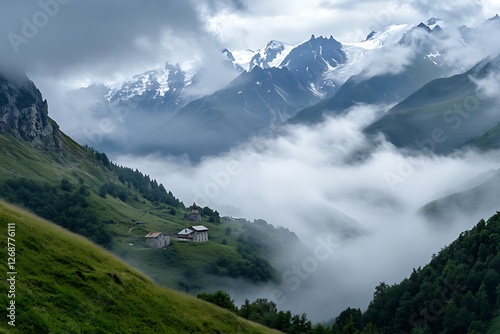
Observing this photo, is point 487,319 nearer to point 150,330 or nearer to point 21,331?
point 150,330

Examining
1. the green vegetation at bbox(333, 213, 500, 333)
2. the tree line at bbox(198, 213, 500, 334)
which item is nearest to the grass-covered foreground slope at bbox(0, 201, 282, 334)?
the tree line at bbox(198, 213, 500, 334)

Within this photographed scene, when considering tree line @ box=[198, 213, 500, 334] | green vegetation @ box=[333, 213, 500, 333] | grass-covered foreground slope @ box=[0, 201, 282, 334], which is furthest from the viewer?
green vegetation @ box=[333, 213, 500, 333]

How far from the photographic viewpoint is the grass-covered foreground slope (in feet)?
117

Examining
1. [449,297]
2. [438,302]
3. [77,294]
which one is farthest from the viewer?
[449,297]

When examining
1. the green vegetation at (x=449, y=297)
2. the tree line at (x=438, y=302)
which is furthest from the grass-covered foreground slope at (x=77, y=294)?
the green vegetation at (x=449, y=297)

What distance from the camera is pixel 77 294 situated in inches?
1603

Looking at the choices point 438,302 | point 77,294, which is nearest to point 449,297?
point 438,302

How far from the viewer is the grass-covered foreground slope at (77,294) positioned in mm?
35719

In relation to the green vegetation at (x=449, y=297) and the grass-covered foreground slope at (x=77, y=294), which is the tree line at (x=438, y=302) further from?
the grass-covered foreground slope at (x=77, y=294)

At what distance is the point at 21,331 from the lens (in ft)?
107

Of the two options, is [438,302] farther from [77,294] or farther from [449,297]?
[77,294]

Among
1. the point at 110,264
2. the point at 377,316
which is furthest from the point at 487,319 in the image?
the point at 110,264

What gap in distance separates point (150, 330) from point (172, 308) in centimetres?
723

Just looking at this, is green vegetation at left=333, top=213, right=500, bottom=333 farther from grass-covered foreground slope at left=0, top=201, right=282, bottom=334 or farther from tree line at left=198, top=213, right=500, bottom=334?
grass-covered foreground slope at left=0, top=201, right=282, bottom=334
